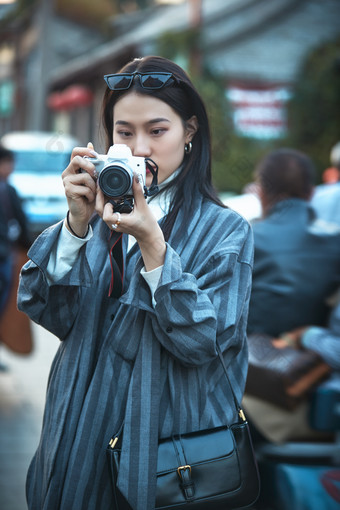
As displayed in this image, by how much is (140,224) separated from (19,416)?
3491mm

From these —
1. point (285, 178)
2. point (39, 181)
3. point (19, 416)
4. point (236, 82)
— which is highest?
point (236, 82)

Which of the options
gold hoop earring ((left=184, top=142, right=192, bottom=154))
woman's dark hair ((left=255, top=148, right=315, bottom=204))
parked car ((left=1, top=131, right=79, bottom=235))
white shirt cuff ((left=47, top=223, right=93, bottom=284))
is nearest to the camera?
white shirt cuff ((left=47, top=223, right=93, bottom=284))

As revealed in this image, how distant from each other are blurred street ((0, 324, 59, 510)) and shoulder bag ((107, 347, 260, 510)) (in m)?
1.95

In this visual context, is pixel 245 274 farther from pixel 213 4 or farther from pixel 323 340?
pixel 213 4

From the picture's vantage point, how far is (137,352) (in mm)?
1728

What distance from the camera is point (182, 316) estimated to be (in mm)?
1614

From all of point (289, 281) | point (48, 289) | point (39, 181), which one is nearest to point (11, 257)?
point (289, 281)

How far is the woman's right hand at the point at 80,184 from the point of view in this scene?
168 cm

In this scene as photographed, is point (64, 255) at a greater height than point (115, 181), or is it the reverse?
point (115, 181)

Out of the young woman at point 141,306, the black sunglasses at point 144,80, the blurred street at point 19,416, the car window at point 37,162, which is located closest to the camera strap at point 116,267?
the young woman at point 141,306

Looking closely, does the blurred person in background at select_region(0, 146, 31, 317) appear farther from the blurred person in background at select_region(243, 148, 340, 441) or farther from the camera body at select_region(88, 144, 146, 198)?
the camera body at select_region(88, 144, 146, 198)

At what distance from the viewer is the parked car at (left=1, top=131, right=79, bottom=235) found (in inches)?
498

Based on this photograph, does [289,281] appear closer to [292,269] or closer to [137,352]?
[292,269]

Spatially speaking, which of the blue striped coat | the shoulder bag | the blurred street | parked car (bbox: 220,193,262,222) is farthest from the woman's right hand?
parked car (bbox: 220,193,262,222)
